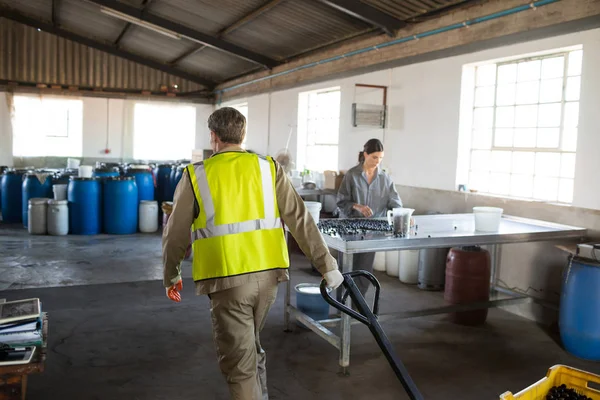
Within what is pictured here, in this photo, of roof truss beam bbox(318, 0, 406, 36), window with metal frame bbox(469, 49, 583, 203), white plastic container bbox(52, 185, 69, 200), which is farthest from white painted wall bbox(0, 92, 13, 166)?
window with metal frame bbox(469, 49, 583, 203)

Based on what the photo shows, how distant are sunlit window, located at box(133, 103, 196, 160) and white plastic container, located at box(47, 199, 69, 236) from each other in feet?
21.4

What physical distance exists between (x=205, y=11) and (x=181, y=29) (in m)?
1.29

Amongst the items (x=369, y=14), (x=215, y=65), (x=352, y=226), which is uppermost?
(x=215, y=65)

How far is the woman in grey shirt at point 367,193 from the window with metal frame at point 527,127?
5.41ft

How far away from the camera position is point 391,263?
6.83 m

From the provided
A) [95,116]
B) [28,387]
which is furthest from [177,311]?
[95,116]

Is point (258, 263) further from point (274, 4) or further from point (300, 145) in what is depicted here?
point (300, 145)

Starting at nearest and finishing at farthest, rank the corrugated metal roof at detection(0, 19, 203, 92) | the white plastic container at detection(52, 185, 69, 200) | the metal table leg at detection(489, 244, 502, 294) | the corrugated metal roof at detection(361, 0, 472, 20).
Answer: the metal table leg at detection(489, 244, 502, 294)
the corrugated metal roof at detection(361, 0, 472, 20)
the white plastic container at detection(52, 185, 69, 200)
the corrugated metal roof at detection(0, 19, 203, 92)

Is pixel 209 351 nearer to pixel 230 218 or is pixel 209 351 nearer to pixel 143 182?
pixel 230 218

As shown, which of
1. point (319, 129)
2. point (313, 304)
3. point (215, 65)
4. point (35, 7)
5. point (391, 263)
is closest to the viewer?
point (313, 304)

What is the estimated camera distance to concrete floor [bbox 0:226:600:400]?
11.7 ft

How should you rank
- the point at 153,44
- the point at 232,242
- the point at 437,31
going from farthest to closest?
the point at 153,44, the point at 437,31, the point at 232,242

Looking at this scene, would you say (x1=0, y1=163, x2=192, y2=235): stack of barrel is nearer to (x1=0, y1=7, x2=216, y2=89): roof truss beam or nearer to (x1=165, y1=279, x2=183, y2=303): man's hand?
(x1=0, y1=7, x2=216, y2=89): roof truss beam

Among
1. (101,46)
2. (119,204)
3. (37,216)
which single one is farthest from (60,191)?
(101,46)
